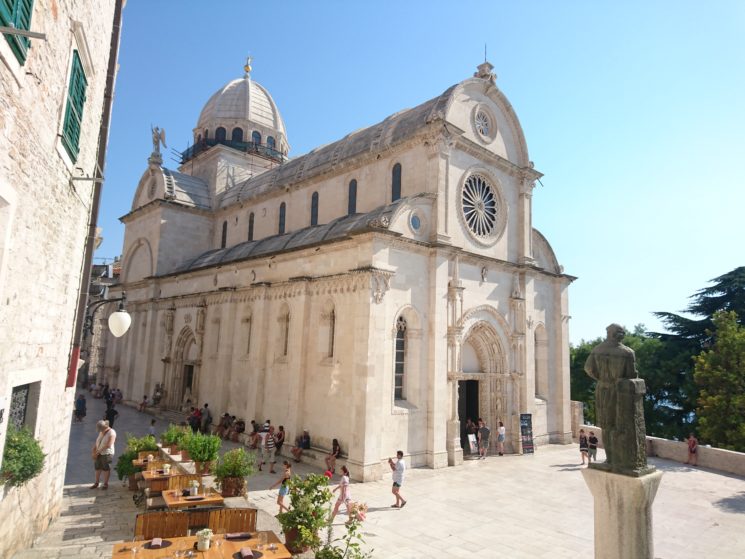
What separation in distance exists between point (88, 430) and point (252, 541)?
745 inches

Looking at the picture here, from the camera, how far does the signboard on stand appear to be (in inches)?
835

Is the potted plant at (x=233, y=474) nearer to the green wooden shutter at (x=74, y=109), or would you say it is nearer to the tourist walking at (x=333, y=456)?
the tourist walking at (x=333, y=456)

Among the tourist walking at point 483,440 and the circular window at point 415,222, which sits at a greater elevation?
the circular window at point 415,222

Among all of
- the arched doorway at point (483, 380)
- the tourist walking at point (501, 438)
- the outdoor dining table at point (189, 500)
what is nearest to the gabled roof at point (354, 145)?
the arched doorway at point (483, 380)

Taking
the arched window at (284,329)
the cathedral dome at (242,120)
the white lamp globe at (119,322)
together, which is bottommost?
the white lamp globe at (119,322)

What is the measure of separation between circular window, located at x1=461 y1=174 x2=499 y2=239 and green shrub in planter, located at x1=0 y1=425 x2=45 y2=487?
1737 cm

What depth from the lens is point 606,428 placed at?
7121 millimetres

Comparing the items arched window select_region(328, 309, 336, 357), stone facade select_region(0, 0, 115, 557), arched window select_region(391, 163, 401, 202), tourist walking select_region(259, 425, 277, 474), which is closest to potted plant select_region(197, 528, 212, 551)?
stone facade select_region(0, 0, 115, 557)

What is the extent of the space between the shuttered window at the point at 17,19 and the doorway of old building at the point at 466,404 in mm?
18837

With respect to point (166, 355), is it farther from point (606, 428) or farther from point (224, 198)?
point (606, 428)

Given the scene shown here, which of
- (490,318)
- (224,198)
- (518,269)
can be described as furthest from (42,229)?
(224,198)

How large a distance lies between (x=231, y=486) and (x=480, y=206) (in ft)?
52.6

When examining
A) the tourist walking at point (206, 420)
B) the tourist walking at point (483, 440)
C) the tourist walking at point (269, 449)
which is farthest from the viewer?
the tourist walking at point (206, 420)

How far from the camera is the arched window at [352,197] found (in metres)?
23.0
